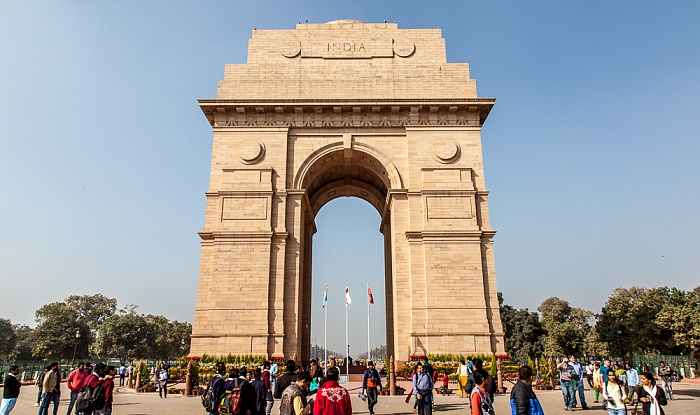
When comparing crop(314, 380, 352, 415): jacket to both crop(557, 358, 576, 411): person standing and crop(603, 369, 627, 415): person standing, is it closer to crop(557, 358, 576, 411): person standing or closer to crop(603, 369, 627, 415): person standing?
crop(603, 369, 627, 415): person standing

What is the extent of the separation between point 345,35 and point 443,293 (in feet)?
57.4

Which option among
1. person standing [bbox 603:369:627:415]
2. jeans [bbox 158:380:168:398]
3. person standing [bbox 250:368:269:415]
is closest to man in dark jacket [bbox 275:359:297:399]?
person standing [bbox 250:368:269:415]

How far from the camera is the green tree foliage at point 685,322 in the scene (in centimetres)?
3723

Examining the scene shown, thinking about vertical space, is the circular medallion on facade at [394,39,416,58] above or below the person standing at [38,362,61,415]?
above

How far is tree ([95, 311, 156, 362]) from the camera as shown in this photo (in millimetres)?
64000

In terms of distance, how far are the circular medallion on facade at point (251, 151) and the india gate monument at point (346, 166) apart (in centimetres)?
7

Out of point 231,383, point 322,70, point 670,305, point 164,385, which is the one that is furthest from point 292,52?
point 670,305

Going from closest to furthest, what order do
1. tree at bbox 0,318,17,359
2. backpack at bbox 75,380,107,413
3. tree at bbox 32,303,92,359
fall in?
backpack at bbox 75,380,107,413 < tree at bbox 32,303,92,359 < tree at bbox 0,318,17,359

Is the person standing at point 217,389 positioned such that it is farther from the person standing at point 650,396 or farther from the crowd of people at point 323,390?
the person standing at point 650,396

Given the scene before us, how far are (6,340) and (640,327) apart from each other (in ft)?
290

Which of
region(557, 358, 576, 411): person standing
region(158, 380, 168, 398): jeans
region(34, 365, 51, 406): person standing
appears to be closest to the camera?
region(34, 365, 51, 406): person standing

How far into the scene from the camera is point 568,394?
1566 cm

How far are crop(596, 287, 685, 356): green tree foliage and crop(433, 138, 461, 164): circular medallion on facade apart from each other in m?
25.8

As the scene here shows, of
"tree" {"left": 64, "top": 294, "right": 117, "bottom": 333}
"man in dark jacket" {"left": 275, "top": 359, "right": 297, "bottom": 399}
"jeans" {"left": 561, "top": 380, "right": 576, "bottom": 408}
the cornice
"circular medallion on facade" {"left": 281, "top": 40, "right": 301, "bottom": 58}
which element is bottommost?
"jeans" {"left": 561, "top": 380, "right": 576, "bottom": 408}
